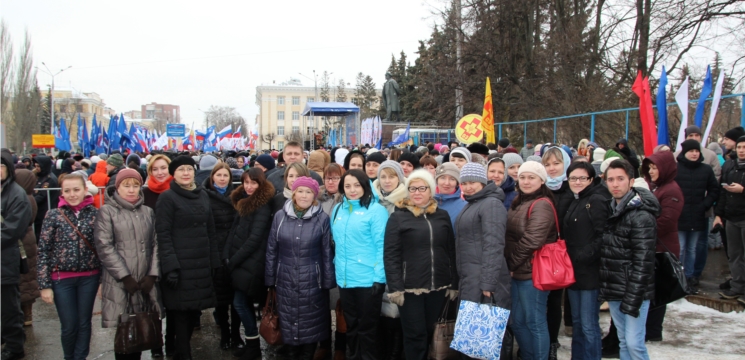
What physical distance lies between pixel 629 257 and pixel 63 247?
15.1 ft

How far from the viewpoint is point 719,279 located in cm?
714

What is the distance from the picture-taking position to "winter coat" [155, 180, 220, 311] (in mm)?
4555

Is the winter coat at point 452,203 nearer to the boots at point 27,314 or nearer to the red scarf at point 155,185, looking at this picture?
the red scarf at point 155,185

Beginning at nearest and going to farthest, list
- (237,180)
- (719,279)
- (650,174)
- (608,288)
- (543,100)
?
(608,288) < (650,174) < (719,279) < (237,180) < (543,100)

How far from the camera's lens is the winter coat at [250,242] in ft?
15.9

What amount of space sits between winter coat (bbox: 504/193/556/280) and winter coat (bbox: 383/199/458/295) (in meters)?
0.53

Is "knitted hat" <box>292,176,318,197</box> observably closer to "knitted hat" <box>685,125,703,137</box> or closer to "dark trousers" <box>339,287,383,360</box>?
"dark trousers" <box>339,287,383,360</box>

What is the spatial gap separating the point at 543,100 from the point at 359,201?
17.9 meters

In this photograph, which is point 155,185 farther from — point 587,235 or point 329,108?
point 329,108

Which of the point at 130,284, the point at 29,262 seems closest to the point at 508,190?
the point at 130,284

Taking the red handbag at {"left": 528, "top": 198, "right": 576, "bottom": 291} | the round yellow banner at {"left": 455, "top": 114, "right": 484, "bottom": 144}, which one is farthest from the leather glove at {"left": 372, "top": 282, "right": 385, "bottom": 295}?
the round yellow banner at {"left": 455, "top": 114, "right": 484, "bottom": 144}

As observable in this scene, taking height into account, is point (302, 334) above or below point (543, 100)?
below

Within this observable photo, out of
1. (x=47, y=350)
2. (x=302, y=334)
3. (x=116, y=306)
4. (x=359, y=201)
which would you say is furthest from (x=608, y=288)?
(x=47, y=350)

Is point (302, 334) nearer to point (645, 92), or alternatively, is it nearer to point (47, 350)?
point (47, 350)
